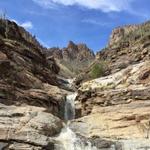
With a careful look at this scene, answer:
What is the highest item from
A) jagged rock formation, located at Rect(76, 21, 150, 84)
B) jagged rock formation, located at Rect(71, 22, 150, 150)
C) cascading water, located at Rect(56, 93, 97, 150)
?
jagged rock formation, located at Rect(76, 21, 150, 84)

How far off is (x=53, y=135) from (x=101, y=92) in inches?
735

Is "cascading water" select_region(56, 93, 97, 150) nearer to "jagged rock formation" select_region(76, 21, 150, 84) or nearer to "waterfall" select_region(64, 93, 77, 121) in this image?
"waterfall" select_region(64, 93, 77, 121)

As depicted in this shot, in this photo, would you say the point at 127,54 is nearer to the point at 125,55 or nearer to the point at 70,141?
the point at 125,55

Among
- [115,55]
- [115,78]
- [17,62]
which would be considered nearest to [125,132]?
[17,62]

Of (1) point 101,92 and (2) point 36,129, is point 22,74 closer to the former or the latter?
(1) point 101,92

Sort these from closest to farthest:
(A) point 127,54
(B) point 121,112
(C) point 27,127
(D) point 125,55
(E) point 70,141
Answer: (C) point 27,127, (E) point 70,141, (B) point 121,112, (A) point 127,54, (D) point 125,55

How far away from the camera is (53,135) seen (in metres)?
45.6

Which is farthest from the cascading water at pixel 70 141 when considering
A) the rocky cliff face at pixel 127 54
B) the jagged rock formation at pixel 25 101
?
the rocky cliff face at pixel 127 54

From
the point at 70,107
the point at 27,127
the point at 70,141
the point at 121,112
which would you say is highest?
the point at 70,107

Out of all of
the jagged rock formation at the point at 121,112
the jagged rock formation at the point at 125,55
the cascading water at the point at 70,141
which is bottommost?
the cascading water at the point at 70,141

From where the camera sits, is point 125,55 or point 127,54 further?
point 125,55

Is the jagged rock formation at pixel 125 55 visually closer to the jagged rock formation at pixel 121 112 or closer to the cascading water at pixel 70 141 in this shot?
the jagged rock formation at pixel 121 112

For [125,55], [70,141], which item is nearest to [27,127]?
[70,141]

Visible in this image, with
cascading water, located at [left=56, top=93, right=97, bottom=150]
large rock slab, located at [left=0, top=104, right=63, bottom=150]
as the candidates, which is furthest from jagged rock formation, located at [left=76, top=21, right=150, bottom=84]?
large rock slab, located at [left=0, top=104, right=63, bottom=150]
